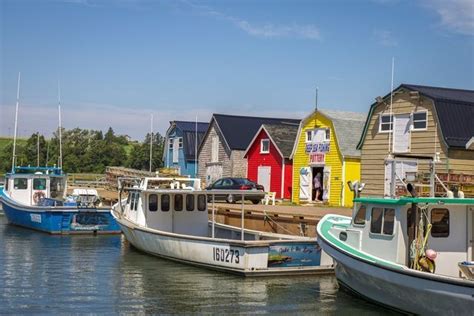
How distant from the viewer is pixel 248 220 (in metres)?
27.3

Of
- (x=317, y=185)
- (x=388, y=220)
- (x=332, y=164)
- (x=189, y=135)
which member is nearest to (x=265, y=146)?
(x=317, y=185)

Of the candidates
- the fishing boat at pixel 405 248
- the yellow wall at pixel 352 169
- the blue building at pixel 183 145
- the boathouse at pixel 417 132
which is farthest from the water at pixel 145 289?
the blue building at pixel 183 145

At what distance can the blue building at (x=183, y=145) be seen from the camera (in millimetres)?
51894

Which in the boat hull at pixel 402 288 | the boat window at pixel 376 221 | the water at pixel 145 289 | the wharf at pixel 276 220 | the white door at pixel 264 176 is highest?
the white door at pixel 264 176

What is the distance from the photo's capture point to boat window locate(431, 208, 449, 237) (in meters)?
14.7

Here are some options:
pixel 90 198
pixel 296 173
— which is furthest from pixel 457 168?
pixel 90 198

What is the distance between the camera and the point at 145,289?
17156 millimetres

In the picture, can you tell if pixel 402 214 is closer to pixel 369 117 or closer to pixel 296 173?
pixel 369 117

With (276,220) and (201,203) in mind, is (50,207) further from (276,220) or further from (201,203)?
(276,220)

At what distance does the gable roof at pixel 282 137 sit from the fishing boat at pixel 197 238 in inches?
655

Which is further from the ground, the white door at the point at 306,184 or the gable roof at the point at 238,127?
the gable roof at the point at 238,127

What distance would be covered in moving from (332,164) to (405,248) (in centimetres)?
2248

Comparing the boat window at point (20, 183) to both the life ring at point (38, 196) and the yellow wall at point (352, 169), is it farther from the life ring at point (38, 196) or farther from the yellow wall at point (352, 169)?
the yellow wall at point (352, 169)

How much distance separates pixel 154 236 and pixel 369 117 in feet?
49.8
